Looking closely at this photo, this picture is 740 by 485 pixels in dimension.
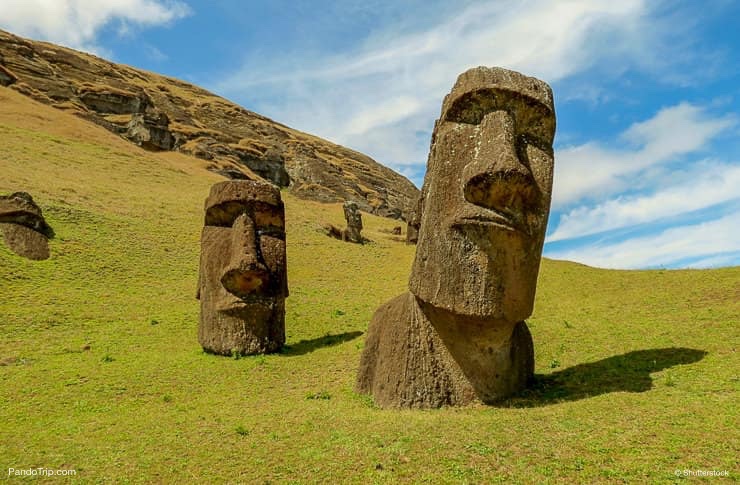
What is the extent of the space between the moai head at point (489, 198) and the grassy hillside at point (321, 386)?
152 cm

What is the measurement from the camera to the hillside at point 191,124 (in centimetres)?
5322

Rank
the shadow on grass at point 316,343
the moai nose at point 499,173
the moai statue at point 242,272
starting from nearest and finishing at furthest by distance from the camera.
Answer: the moai nose at point 499,173 < the moai statue at point 242,272 < the shadow on grass at point 316,343

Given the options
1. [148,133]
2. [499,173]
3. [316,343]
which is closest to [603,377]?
[499,173]

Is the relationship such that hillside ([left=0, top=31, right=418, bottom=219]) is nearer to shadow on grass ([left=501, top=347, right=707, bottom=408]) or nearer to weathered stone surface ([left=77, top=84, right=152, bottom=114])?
weathered stone surface ([left=77, top=84, right=152, bottom=114])

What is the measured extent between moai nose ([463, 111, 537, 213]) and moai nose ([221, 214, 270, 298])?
21.1 feet

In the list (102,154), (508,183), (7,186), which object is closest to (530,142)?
(508,183)

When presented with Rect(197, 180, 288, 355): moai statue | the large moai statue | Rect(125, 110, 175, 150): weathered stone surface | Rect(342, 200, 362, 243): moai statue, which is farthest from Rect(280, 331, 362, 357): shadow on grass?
Rect(125, 110, 175, 150): weathered stone surface

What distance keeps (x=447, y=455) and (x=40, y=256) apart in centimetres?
1845

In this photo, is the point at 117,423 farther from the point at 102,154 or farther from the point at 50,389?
the point at 102,154

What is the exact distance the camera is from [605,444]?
4.95 metres

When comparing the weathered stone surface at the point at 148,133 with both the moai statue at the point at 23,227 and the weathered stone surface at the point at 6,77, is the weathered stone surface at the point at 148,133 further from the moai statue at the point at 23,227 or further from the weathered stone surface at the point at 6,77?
the moai statue at the point at 23,227

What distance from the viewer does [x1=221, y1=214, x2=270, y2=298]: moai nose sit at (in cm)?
1158

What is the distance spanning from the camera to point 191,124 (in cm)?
7100

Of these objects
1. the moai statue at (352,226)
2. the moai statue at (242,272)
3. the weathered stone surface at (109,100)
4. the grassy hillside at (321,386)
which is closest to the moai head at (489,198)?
the grassy hillside at (321,386)
